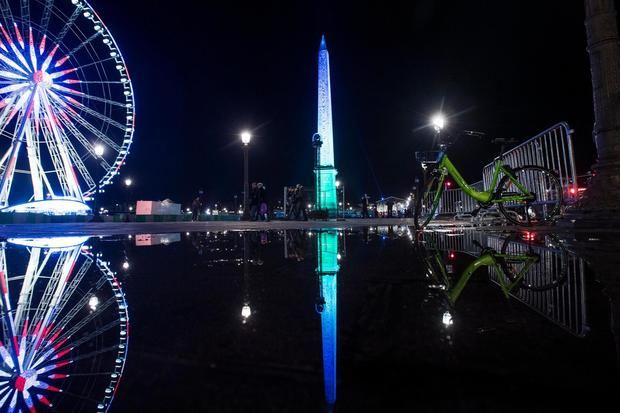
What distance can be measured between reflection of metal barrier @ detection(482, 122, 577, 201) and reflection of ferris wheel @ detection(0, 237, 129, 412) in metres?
7.00

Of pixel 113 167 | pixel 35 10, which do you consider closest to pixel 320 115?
pixel 113 167

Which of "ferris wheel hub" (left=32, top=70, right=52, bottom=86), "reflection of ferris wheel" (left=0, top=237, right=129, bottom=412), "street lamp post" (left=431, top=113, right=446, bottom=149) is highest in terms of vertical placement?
"ferris wheel hub" (left=32, top=70, right=52, bottom=86)

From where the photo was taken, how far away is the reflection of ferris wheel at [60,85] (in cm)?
1716

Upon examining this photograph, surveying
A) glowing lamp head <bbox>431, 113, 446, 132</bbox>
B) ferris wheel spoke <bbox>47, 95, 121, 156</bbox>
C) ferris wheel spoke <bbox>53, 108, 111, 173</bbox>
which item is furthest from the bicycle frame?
ferris wheel spoke <bbox>53, 108, 111, 173</bbox>

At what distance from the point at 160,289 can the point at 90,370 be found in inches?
37.4

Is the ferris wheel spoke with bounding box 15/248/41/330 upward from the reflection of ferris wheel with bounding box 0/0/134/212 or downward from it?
downward

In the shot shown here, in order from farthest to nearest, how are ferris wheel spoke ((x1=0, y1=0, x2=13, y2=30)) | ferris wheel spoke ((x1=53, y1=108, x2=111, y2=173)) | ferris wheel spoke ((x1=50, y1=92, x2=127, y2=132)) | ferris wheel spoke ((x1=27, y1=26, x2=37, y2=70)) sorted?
1. ferris wheel spoke ((x1=53, y1=108, x2=111, y2=173))
2. ferris wheel spoke ((x1=50, y1=92, x2=127, y2=132))
3. ferris wheel spoke ((x1=27, y1=26, x2=37, y2=70))
4. ferris wheel spoke ((x1=0, y1=0, x2=13, y2=30))

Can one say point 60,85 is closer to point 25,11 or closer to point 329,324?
point 25,11

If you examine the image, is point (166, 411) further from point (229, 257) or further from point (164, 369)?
point (229, 257)

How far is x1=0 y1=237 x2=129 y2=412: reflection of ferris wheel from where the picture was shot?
0.75m

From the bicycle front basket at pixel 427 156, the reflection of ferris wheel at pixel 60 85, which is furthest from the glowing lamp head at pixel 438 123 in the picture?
the reflection of ferris wheel at pixel 60 85

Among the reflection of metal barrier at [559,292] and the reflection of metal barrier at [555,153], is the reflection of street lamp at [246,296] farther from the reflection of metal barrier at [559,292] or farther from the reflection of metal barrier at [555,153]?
the reflection of metal barrier at [555,153]

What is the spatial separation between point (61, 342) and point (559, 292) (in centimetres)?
194

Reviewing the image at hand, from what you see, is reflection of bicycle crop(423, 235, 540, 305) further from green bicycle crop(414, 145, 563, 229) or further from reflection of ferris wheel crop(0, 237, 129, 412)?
green bicycle crop(414, 145, 563, 229)
